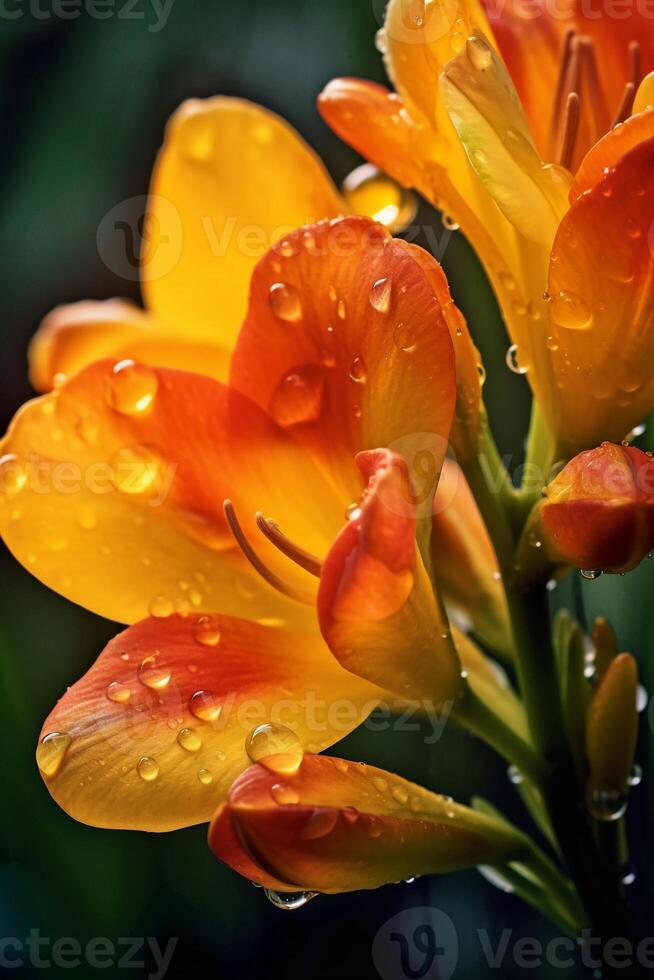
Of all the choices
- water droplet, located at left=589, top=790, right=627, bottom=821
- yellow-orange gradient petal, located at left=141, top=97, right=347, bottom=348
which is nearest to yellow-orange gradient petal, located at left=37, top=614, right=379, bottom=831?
water droplet, located at left=589, top=790, right=627, bottom=821

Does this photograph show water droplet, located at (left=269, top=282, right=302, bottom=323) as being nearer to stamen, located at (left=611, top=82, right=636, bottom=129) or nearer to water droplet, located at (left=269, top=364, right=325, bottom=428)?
water droplet, located at (left=269, top=364, right=325, bottom=428)

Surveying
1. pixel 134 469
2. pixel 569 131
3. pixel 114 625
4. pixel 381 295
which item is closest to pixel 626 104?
pixel 569 131

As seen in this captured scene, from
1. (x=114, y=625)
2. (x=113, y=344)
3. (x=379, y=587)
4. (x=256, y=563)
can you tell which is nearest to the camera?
(x=379, y=587)

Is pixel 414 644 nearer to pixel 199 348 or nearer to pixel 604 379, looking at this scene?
pixel 604 379

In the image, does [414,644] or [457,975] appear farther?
[457,975]

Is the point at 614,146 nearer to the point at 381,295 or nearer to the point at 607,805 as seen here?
the point at 381,295

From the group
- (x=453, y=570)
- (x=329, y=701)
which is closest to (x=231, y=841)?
(x=329, y=701)
